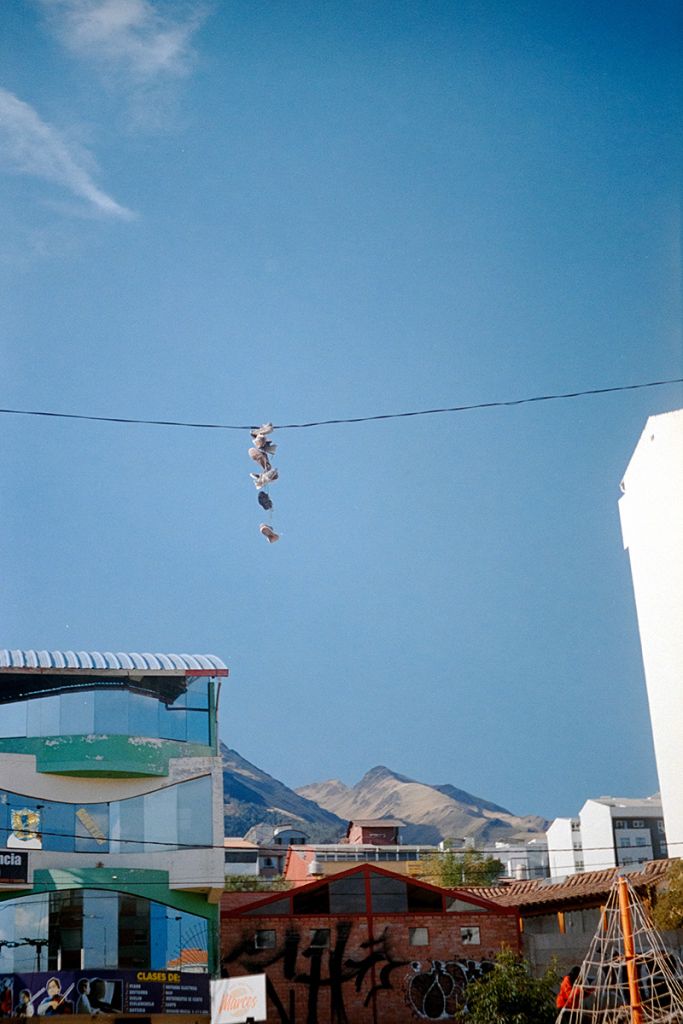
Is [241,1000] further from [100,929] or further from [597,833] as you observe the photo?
[597,833]

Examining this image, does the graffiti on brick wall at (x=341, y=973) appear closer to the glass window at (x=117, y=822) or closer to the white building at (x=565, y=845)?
the glass window at (x=117, y=822)

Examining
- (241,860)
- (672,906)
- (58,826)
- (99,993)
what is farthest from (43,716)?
(241,860)

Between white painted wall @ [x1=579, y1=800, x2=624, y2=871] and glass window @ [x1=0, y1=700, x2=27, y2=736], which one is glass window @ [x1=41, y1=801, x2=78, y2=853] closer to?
glass window @ [x1=0, y1=700, x2=27, y2=736]

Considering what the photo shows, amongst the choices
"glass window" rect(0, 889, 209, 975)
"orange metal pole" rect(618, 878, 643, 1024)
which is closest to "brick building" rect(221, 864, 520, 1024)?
"glass window" rect(0, 889, 209, 975)

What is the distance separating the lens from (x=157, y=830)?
32562mm

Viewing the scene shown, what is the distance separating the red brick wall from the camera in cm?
3209

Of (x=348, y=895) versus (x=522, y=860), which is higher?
(x=522, y=860)

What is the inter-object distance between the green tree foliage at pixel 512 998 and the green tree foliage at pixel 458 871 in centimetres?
2947

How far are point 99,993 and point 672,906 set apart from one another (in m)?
14.4

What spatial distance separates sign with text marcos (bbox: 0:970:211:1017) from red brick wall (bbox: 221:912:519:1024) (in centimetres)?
197

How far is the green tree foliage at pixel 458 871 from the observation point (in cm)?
6038

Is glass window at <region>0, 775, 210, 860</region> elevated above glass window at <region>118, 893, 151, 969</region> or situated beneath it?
elevated above

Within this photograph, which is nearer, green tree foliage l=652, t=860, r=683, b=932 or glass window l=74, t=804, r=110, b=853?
green tree foliage l=652, t=860, r=683, b=932

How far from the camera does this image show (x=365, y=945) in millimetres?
32969
